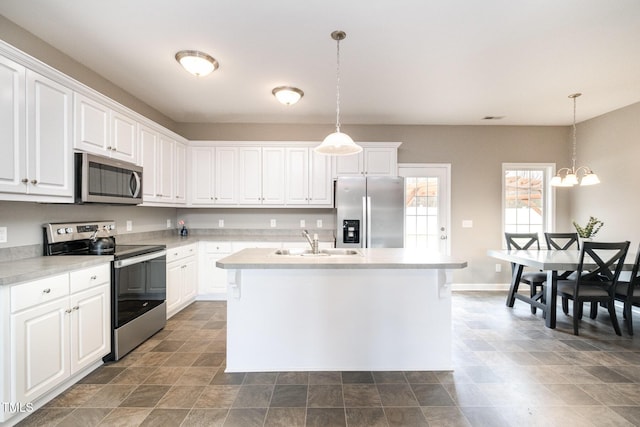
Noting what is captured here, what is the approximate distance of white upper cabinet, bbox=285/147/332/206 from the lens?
436 centimetres

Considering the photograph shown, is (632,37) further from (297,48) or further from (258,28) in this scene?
(258,28)

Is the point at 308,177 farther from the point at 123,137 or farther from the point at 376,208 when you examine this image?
the point at 123,137

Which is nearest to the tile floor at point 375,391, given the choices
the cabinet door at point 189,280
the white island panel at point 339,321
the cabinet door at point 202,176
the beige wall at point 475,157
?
the white island panel at point 339,321

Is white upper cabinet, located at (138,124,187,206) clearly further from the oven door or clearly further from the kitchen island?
the kitchen island

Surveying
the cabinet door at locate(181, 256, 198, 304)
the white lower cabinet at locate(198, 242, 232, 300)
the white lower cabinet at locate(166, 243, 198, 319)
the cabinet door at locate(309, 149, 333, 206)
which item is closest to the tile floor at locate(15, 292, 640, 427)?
the white lower cabinet at locate(166, 243, 198, 319)

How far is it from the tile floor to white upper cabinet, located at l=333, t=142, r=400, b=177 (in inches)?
98.2

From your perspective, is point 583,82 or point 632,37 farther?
point 583,82

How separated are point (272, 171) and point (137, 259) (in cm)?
224

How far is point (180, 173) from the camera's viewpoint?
13.7 feet

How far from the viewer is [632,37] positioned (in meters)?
2.39

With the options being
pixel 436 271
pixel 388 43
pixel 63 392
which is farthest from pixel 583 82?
pixel 63 392

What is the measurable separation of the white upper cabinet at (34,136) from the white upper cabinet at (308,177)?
2.58 metres

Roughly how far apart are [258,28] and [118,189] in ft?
6.53

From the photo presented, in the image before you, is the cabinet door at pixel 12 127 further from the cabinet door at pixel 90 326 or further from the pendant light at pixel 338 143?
the pendant light at pixel 338 143
